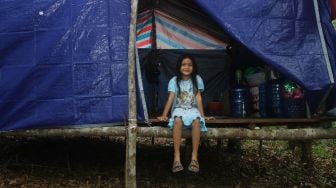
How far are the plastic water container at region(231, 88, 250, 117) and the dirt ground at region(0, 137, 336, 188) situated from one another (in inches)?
37.3

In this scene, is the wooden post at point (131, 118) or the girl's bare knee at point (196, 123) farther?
the girl's bare knee at point (196, 123)

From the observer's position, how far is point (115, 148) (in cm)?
873

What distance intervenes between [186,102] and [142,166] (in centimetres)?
187

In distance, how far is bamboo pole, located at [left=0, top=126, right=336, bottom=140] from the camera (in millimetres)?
5457

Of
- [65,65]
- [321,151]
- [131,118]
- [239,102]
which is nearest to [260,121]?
[239,102]

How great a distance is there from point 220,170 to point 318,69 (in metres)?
2.56

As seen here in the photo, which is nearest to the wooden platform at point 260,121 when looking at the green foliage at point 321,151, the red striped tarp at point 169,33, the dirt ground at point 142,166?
the dirt ground at point 142,166

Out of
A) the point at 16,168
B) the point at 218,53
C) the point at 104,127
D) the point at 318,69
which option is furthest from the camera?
the point at 218,53

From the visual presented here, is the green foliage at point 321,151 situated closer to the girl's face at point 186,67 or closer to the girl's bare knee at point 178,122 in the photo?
the girl's face at point 186,67

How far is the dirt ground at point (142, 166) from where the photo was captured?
6.29 meters

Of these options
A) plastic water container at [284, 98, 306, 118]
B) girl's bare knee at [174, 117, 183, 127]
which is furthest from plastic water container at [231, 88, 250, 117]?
girl's bare knee at [174, 117, 183, 127]

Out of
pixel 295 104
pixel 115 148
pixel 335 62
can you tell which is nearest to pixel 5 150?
pixel 115 148

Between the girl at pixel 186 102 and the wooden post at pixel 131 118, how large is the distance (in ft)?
1.46

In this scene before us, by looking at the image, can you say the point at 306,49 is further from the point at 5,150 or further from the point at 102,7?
the point at 5,150
